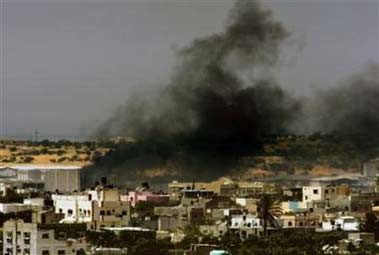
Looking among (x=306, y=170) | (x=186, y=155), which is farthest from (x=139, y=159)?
(x=306, y=170)

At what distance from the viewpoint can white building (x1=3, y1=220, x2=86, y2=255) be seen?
30583mm

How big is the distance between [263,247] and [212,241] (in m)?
1.52

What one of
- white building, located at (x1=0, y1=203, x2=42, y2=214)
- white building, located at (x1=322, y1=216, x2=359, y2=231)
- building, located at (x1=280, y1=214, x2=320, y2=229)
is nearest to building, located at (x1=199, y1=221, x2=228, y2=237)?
building, located at (x1=280, y1=214, x2=320, y2=229)

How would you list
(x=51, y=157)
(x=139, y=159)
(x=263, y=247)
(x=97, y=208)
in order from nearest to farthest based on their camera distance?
(x=263, y=247), (x=97, y=208), (x=139, y=159), (x=51, y=157)

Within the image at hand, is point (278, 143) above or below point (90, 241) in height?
above

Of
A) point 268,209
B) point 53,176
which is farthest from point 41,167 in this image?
point 268,209

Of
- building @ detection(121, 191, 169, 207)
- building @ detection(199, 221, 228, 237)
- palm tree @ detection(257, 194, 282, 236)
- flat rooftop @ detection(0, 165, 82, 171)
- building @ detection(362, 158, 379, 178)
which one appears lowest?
building @ detection(199, 221, 228, 237)

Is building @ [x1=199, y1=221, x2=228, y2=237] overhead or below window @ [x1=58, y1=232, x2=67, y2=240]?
overhead

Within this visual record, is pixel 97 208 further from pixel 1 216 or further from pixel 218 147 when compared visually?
pixel 218 147

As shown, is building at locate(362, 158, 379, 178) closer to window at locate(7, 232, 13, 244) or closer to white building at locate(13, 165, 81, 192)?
white building at locate(13, 165, 81, 192)

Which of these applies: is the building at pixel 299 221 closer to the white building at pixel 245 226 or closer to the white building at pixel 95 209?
the white building at pixel 245 226

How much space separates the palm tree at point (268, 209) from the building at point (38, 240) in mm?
5442

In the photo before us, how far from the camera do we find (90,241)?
3300 centimetres

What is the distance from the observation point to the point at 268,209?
41.1m
